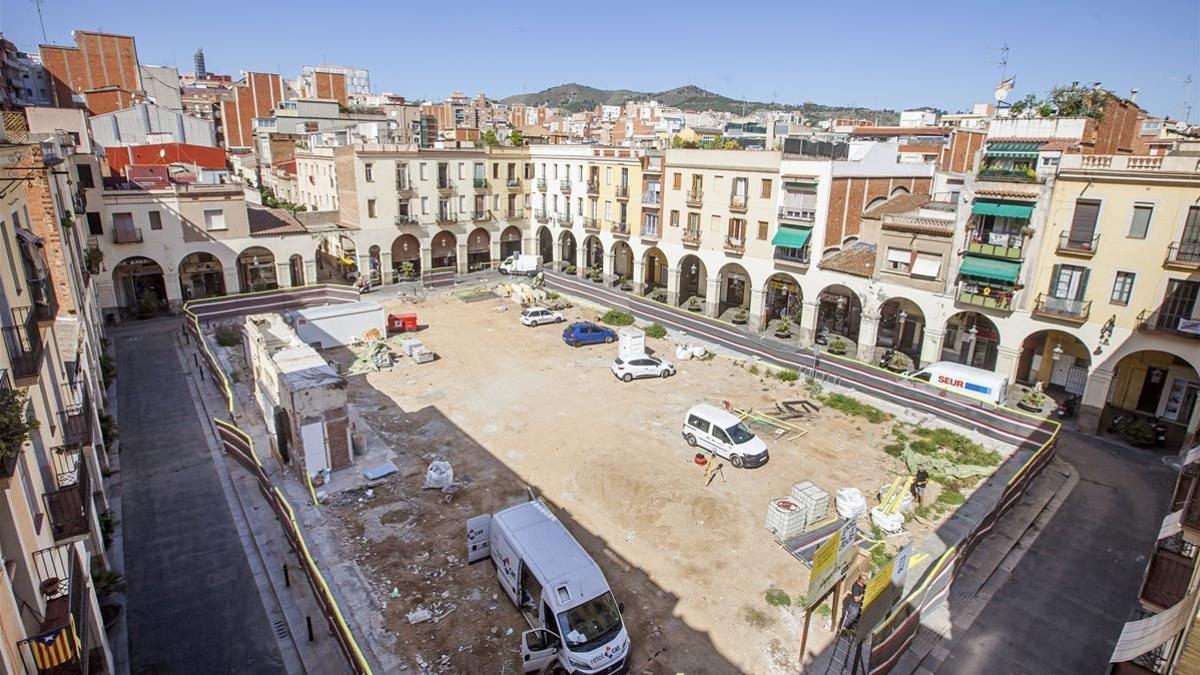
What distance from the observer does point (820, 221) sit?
40000mm

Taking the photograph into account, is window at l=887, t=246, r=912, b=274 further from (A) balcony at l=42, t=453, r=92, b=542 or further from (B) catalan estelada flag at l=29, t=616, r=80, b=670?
(B) catalan estelada flag at l=29, t=616, r=80, b=670

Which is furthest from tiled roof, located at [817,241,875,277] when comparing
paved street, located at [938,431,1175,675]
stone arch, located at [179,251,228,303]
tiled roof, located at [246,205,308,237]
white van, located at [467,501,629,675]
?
stone arch, located at [179,251,228,303]

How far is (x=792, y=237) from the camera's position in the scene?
4091 centimetres

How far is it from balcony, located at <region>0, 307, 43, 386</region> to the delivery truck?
45.6 metres

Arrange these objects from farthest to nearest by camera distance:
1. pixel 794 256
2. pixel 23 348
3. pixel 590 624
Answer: pixel 794 256 < pixel 590 624 < pixel 23 348

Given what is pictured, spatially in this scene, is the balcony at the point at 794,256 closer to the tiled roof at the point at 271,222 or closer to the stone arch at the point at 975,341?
the stone arch at the point at 975,341

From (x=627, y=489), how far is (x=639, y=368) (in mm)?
11949

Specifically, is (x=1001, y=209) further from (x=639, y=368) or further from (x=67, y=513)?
(x=67, y=513)

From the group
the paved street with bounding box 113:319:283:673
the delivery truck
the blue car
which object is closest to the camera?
the paved street with bounding box 113:319:283:673

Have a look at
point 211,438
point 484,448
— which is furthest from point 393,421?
point 211,438

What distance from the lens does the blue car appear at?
134 feet

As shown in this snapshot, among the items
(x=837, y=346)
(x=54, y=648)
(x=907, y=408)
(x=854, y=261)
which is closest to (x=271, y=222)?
(x=854, y=261)

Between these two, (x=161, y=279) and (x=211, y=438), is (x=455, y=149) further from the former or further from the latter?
(x=211, y=438)

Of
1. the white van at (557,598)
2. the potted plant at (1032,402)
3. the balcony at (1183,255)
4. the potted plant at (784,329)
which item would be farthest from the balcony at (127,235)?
the balcony at (1183,255)
